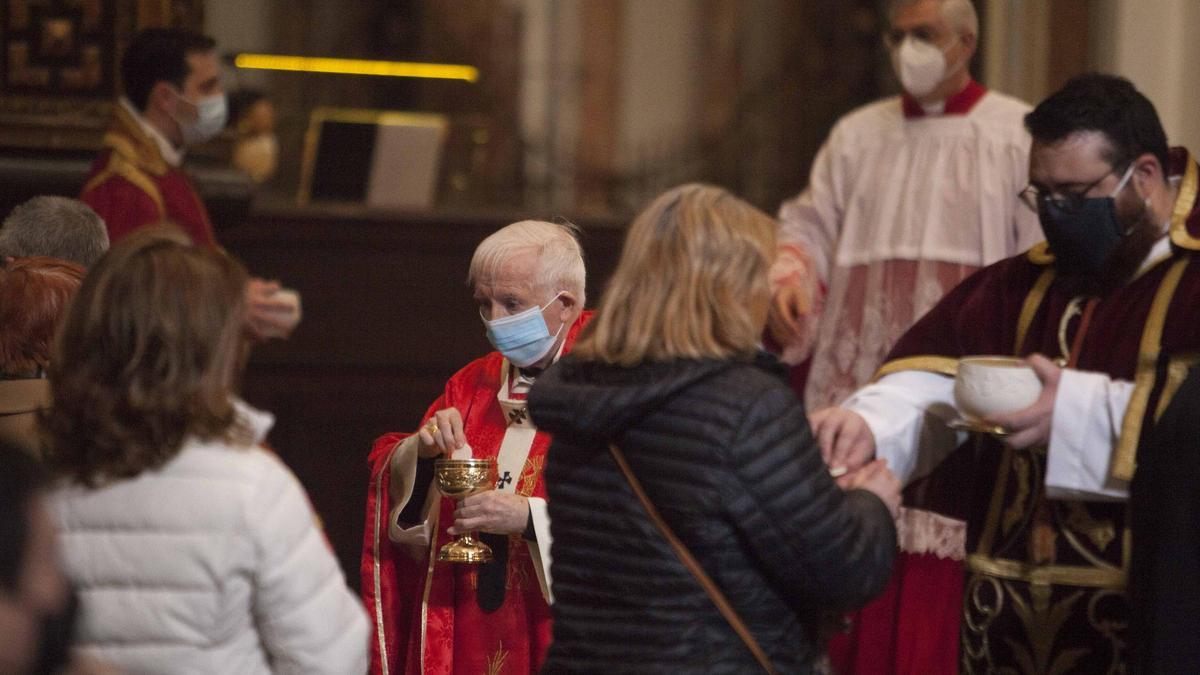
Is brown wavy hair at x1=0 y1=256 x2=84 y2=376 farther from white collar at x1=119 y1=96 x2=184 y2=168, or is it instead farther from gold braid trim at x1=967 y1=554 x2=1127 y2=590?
white collar at x1=119 y1=96 x2=184 y2=168

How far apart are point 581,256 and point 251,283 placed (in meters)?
1.10

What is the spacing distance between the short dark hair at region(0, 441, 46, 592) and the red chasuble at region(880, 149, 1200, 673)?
2085mm

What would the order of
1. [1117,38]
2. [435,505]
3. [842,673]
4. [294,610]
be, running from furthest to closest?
[1117,38] → [842,673] → [435,505] → [294,610]

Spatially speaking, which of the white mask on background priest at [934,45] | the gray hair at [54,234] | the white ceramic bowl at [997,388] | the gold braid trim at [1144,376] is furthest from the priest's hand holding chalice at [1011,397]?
the white mask on background priest at [934,45]

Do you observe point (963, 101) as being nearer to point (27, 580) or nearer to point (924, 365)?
point (924, 365)

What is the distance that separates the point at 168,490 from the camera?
255 centimetres

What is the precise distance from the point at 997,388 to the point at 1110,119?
60cm

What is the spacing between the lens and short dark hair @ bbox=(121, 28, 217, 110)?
5875 mm

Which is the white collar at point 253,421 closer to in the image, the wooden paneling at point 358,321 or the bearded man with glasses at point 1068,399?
the bearded man with glasses at point 1068,399

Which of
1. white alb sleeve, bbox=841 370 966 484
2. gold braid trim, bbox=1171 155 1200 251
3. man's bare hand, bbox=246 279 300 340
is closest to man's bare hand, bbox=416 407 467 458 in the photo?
man's bare hand, bbox=246 279 300 340

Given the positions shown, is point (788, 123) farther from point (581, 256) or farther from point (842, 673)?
point (581, 256)

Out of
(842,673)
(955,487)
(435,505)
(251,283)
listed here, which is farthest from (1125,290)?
(842,673)

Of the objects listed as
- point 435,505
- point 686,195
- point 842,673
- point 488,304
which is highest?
point 686,195

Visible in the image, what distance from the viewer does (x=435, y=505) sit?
3709mm
